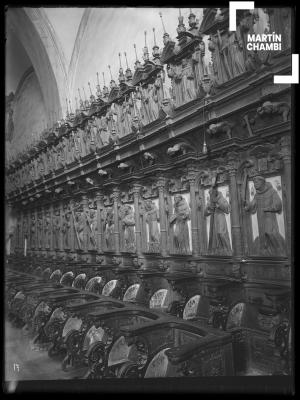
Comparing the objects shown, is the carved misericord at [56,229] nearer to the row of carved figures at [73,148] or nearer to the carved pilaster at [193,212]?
the row of carved figures at [73,148]

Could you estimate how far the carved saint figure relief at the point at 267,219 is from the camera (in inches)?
137

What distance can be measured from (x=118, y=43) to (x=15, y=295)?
125 inches

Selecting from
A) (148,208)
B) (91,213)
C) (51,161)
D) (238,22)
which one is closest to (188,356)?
(148,208)

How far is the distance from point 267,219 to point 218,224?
0.56 meters

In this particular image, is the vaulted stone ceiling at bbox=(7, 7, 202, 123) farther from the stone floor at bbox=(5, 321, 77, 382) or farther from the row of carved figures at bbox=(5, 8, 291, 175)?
the stone floor at bbox=(5, 321, 77, 382)

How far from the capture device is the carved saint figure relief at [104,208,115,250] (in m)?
5.03

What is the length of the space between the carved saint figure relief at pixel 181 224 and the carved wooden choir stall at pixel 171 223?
26 mm

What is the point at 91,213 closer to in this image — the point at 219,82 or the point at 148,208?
the point at 148,208

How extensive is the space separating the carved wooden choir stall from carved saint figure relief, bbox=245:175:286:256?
11mm

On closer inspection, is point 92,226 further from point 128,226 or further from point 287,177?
point 287,177

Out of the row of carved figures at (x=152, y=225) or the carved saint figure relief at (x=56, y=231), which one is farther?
the carved saint figure relief at (x=56, y=231)

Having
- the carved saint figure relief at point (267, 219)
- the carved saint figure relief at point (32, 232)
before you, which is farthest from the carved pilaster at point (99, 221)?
the carved saint figure relief at point (267, 219)

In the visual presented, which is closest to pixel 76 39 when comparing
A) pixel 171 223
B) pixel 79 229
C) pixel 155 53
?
pixel 155 53

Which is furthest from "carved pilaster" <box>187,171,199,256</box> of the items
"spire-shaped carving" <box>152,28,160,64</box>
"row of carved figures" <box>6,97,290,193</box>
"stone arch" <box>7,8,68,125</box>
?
"stone arch" <box>7,8,68,125</box>
